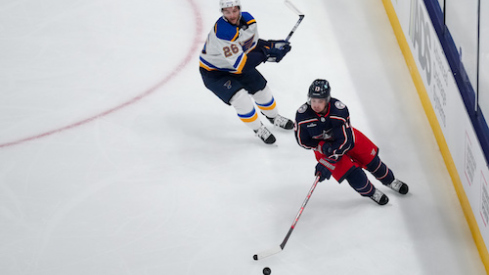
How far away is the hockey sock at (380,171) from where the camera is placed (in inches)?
154

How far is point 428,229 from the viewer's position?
151 inches

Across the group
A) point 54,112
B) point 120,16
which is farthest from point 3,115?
point 120,16

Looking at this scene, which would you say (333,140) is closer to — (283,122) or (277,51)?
(277,51)

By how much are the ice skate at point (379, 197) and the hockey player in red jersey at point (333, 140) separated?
14 millimetres

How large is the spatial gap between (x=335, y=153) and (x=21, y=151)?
2044 mm

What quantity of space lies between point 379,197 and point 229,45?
1.12 metres

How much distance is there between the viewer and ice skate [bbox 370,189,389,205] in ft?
13.0

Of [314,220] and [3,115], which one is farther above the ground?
[314,220]

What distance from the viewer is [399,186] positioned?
4.02 metres

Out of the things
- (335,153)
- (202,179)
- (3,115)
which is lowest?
(3,115)

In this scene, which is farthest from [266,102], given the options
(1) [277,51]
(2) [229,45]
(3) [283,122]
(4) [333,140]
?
(4) [333,140]

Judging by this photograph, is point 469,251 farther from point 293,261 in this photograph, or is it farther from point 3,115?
point 3,115

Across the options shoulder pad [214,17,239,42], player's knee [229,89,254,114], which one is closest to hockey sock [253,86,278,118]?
player's knee [229,89,254,114]

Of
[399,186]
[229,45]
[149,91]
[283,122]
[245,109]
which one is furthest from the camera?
[149,91]
